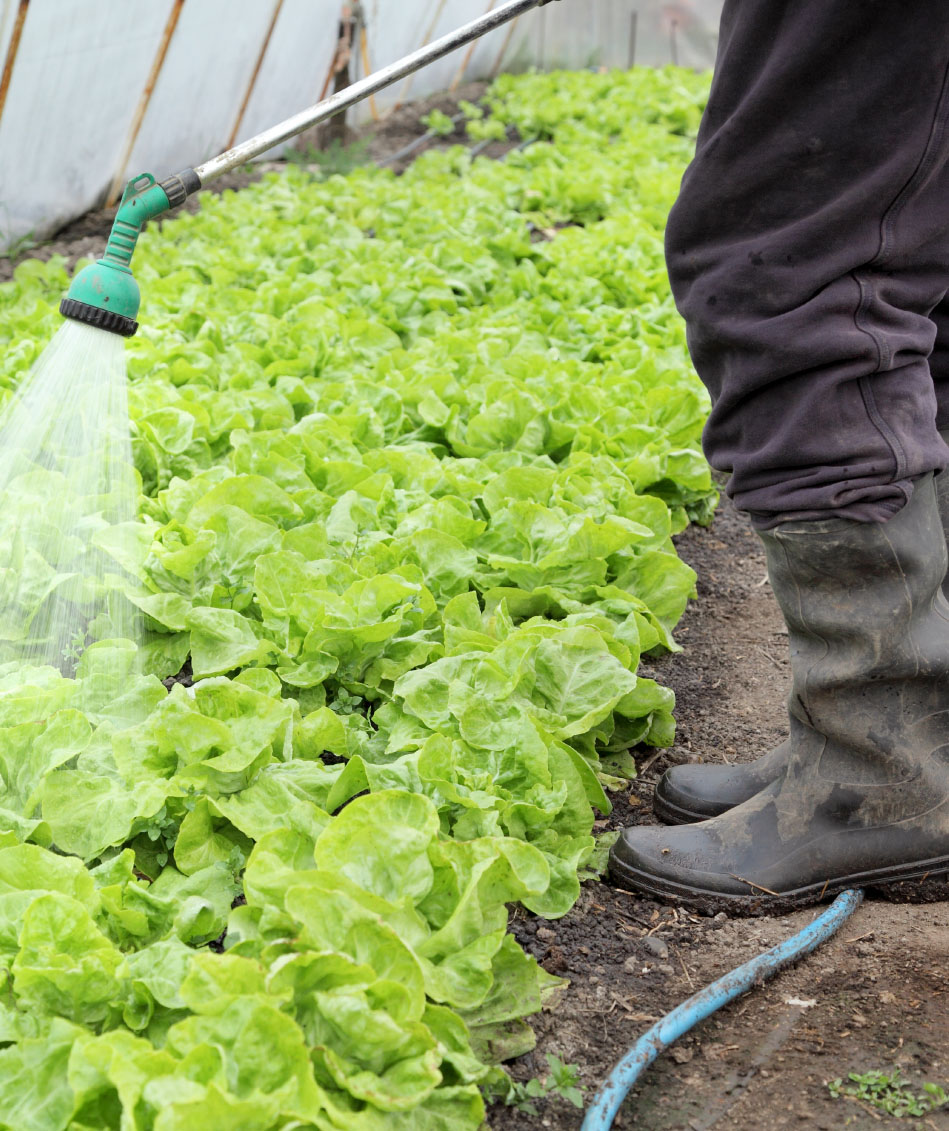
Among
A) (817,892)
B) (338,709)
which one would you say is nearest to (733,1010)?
(817,892)

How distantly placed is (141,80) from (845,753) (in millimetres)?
5712

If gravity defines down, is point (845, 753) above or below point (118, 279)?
below

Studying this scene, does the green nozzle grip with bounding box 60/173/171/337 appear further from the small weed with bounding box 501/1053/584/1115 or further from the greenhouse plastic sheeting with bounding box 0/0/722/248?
the greenhouse plastic sheeting with bounding box 0/0/722/248

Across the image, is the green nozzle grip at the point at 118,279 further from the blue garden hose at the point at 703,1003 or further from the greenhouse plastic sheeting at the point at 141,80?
the greenhouse plastic sheeting at the point at 141,80

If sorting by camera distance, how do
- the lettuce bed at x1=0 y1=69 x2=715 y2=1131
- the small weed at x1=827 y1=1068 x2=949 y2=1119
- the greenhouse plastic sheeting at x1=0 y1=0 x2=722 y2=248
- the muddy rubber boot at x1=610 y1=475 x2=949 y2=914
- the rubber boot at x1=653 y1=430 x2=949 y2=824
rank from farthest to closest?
the greenhouse plastic sheeting at x1=0 y1=0 x2=722 y2=248 → the rubber boot at x1=653 y1=430 x2=949 y2=824 → the muddy rubber boot at x1=610 y1=475 x2=949 y2=914 → the small weed at x1=827 y1=1068 x2=949 y2=1119 → the lettuce bed at x1=0 y1=69 x2=715 y2=1131

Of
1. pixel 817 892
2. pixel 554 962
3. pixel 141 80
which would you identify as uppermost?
pixel 141 80

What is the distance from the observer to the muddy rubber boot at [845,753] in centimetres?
168

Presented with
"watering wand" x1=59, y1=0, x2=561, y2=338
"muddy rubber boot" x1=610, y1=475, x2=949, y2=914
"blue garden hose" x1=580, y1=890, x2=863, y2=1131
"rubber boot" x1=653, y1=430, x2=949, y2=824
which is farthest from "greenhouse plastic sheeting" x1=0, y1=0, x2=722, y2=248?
"blue garden hose" x1=580, y1=890, x2=863, y2=1131

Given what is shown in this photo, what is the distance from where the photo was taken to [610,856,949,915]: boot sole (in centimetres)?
182

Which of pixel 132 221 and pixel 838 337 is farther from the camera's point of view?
pixel 132 221

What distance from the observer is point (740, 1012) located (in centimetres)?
162

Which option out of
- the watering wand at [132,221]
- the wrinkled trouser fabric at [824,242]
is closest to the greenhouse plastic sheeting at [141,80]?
the watering wand at [132,221]

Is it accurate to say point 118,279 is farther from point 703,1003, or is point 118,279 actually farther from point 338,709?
point 703,1003

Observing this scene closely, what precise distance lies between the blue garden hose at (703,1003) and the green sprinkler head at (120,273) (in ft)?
4.33
